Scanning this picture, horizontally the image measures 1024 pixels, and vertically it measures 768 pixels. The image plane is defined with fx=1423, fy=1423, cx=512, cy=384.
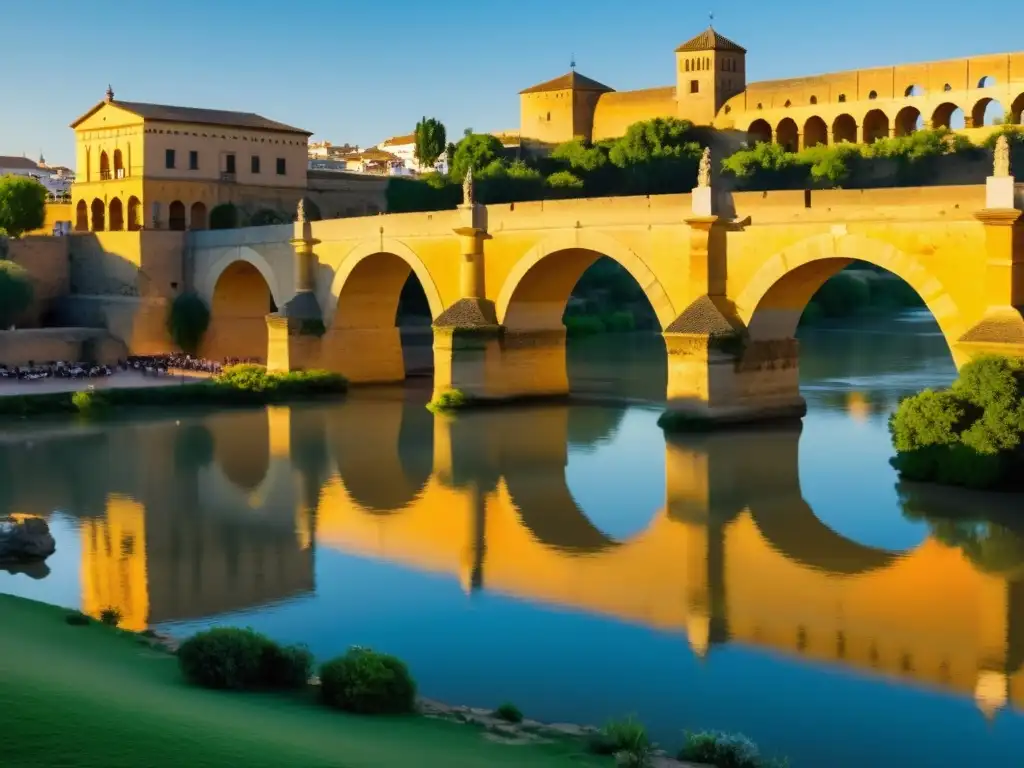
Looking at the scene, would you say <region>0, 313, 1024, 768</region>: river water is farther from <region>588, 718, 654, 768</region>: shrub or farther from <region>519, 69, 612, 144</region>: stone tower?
<region>519, 69, 612, 144</region>: stone tower

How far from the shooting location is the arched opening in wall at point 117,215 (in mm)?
46750

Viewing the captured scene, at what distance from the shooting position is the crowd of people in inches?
1409

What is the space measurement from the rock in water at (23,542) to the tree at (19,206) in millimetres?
28540

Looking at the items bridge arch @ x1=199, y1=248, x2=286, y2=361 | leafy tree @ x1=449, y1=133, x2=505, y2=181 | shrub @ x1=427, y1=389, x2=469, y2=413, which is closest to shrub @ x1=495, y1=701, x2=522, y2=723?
shrub @ x1=427, y1=389, x2=469, y2=413

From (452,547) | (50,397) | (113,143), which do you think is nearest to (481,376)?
(50,397)

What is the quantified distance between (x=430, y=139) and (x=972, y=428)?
159 ft

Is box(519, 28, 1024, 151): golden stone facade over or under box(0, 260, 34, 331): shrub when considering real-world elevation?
over

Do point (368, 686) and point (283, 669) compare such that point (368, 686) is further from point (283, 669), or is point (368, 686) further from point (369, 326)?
point (369, 326)

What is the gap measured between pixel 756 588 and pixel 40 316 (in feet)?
106

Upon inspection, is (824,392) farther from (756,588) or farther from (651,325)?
(651,325)

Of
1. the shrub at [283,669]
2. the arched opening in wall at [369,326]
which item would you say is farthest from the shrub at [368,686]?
the arched opening in wall at [369,326]

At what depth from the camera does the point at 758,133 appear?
6309 cm

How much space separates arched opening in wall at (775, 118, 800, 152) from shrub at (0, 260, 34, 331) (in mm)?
34174

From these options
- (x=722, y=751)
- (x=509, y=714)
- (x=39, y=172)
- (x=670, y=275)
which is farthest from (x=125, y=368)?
(x=39, y=172)
